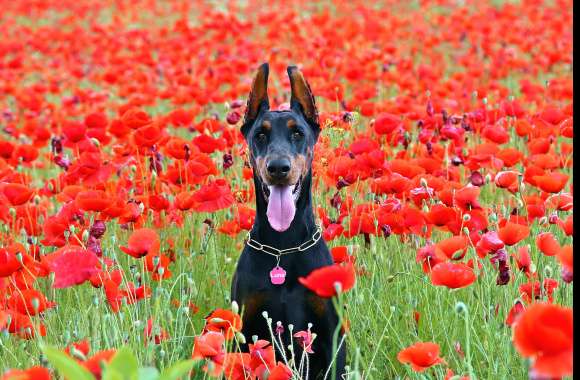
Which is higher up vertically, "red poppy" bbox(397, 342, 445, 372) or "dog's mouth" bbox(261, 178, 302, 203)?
"dog's mouth" bbox(261, 178, 302, 203)

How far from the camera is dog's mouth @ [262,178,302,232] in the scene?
3139mm

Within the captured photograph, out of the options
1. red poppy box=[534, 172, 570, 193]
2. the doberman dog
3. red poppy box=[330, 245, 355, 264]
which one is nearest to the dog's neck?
the doberman dog

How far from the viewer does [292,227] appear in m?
3.25

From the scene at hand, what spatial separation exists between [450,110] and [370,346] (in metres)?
3.24

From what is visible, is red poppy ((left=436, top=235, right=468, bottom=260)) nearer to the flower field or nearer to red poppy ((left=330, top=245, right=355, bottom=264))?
the flower field

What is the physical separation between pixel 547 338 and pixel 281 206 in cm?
183

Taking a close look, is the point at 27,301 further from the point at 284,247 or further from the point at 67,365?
the point at 67,365

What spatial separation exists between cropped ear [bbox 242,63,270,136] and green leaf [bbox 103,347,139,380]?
1.85 metres

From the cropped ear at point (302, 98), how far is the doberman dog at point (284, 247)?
4.4 inches

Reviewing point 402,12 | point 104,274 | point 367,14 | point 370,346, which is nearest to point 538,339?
point 104,274

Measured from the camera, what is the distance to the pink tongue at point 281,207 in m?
3.14

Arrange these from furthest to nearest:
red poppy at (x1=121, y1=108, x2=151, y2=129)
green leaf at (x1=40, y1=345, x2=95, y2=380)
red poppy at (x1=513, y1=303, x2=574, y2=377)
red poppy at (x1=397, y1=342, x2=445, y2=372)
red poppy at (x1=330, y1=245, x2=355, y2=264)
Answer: red poppy at (x1=121, y1=108, x2=151, y2=129)
red poppy at (x1=330, y1=245, x2=355, y2=264)
red poppy at (x1=397, y1=342, x2=445, y2=372)
green leaf at (x1=40, y1=345, x2=95, y2=380)
red poppy at (x1=513, y1=303, x2=574, y2=377)

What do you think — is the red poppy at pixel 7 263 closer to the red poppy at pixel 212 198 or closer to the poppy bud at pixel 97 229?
the poppy bud at pixel 97 229

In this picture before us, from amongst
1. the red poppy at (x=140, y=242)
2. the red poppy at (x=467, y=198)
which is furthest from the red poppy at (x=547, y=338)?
the red poppy at (x=467, y=198)
